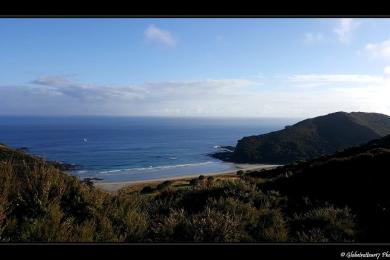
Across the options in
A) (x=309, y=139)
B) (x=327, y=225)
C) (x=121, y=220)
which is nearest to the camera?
(x=121, y=220)

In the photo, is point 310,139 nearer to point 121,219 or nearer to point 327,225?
point 327,225

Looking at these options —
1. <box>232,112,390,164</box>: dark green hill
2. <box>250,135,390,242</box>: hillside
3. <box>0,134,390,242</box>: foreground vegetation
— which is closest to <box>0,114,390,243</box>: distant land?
<box>0,134,390,242</box>: foreground vegetation

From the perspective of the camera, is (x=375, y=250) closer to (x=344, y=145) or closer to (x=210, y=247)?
(x=210, y=247)

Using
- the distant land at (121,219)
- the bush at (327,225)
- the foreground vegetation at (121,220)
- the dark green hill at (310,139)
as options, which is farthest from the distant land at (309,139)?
the foreground vegetation at (121,220)

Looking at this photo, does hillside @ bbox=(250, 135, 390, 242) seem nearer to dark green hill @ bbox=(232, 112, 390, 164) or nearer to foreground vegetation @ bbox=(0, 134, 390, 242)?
dark green hill @ bbox=(232, 112, 390, 164)

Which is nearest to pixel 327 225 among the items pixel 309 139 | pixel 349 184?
pixel 349 184

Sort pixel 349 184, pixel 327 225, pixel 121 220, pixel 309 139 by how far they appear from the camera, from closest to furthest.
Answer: pixel 121 220
pixel 327 225
pixel 349 184
pixel 309 139
